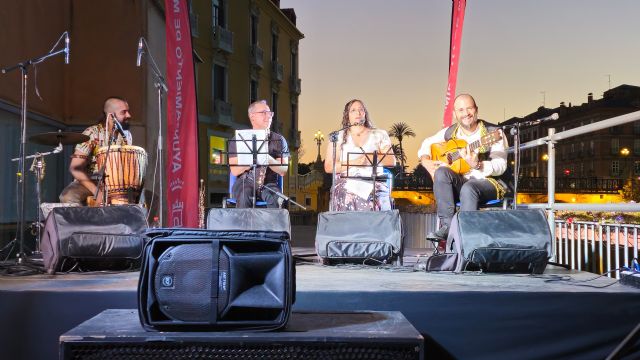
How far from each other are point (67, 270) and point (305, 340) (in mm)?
2343

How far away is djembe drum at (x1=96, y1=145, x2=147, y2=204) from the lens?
5.39m

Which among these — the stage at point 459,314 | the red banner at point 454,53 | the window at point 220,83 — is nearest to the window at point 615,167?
the window at point 220,83

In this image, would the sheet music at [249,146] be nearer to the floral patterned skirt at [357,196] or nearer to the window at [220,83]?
the floral patterned skirt at [357,196]

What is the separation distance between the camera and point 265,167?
17.8 ft

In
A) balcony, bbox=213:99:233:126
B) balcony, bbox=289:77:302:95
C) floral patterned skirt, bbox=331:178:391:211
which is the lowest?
floral patterned skirt, bbox=331:178:391:211

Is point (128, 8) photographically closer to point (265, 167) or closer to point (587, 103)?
point (265, 167)

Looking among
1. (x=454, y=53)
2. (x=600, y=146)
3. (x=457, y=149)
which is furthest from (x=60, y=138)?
(x=600, y=146)

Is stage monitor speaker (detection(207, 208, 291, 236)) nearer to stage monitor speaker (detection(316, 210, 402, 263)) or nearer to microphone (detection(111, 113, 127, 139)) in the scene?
stage monitor speaker (detection(316, 210, 402, 263))

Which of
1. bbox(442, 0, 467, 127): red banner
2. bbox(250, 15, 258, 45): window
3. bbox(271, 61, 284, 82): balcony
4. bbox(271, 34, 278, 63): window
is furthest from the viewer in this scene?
bbox(271, 34, 278, 63): window

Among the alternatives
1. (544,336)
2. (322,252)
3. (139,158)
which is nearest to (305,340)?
(544,336)

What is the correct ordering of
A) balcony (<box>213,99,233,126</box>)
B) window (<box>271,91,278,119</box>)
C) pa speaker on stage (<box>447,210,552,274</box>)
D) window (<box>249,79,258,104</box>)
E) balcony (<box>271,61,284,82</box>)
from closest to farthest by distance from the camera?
1. pa speaker on stage (<box>447,210,552,274</box>)
2. balcony (<box>213,99,233,126</box>)
3. window (<box>249,79,258,104</box>)
4. balcony (<box>271,61,284,82</box>)
5. window (<box>271,91,278,119</box>)

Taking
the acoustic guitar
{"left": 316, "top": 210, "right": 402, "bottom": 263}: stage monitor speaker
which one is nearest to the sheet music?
{"left": 316, "top": 210, "right": 402, "bottom": 263}: stage monitor speaker

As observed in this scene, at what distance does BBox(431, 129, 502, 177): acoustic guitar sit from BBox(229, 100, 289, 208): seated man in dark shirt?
142cm

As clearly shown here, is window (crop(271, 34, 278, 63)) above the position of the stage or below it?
above
